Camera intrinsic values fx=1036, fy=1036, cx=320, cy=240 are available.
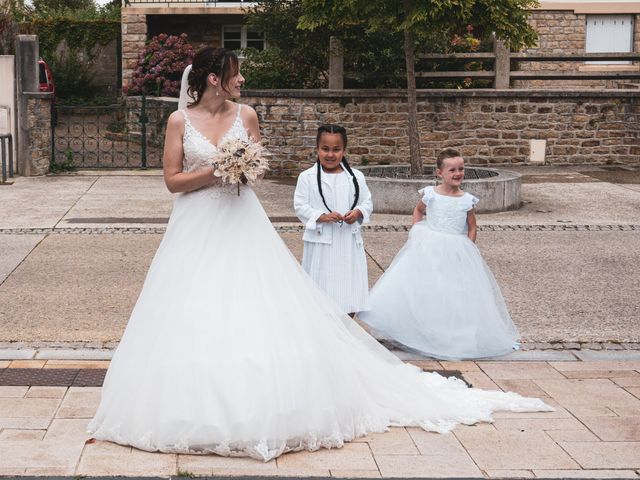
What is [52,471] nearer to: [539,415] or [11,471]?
[11,471]

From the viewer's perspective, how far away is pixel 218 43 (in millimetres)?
27891

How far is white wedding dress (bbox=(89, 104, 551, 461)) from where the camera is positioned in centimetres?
486

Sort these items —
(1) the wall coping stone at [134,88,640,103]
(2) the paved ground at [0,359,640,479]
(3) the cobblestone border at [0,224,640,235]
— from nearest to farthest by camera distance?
(2) the paved ground at [0,359,640,479] < (3) the cobblestone border at [0,224,640,235] < (1) the wall coping stone at [134,88,640,103]

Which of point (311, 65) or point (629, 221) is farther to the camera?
point (311, 65)

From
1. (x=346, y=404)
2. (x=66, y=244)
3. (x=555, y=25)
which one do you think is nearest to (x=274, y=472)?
(x=346, y=404)

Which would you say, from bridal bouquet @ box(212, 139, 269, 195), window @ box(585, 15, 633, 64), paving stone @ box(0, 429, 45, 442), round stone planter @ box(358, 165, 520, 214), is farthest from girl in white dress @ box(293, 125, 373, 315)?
window @ box(585, 15, 633, 64)

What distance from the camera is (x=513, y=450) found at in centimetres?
502

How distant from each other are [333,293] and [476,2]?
28.4 ft

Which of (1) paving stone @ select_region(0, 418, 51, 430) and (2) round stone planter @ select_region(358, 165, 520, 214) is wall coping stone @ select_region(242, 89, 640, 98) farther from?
(1) paving stone @ select_region(0, 418, 51, 430)

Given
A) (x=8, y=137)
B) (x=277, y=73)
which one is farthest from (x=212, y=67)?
(x=277, y=73)

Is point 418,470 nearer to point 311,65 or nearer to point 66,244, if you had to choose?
→ point 66,244

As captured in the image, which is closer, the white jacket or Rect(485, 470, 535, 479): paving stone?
Rect(485, 470, 535, 479): paving stone

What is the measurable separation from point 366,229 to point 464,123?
6.62 meters

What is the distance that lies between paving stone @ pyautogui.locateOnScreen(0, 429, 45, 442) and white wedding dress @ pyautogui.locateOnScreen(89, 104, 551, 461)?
0.28m
